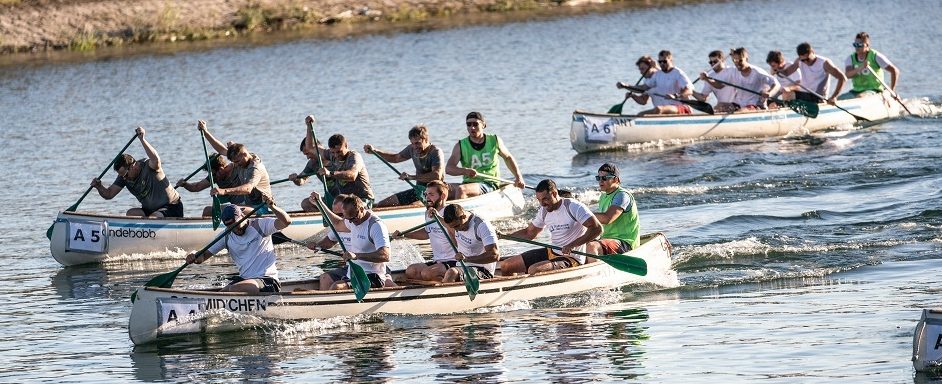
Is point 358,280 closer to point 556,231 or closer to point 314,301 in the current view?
point 314,301

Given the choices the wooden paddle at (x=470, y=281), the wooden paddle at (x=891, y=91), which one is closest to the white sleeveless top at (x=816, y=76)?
the wooden paddle at (x=891, y=91)

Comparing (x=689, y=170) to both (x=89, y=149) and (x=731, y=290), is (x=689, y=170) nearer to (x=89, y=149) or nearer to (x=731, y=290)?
(x=731, y=290)

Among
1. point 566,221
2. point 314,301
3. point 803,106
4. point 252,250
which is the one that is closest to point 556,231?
point 566,221

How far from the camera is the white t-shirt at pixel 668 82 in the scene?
28984 millimetres

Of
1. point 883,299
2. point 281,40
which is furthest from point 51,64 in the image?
point 883,299

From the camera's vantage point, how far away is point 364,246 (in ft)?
56.3

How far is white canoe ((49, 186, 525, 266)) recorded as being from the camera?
2144 cm

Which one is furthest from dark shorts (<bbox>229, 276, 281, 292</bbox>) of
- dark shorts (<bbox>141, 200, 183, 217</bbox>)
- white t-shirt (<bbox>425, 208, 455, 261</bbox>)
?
dark shorts (<bbox>141, 200, 183, 217</bbox>)

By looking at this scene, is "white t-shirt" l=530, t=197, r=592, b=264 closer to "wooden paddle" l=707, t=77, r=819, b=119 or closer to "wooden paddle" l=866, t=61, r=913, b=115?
"wooden paddle" l=707, t=77, r=819, b=119

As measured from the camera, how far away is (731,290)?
59.5 feet

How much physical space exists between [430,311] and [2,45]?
33306 mm

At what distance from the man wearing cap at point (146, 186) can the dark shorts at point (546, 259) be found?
5.78 meters

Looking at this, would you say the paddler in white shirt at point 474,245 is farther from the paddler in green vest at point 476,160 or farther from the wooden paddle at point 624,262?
the paddler in green vest at point 476,160

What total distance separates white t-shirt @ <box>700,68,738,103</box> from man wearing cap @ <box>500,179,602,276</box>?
11786 mm
